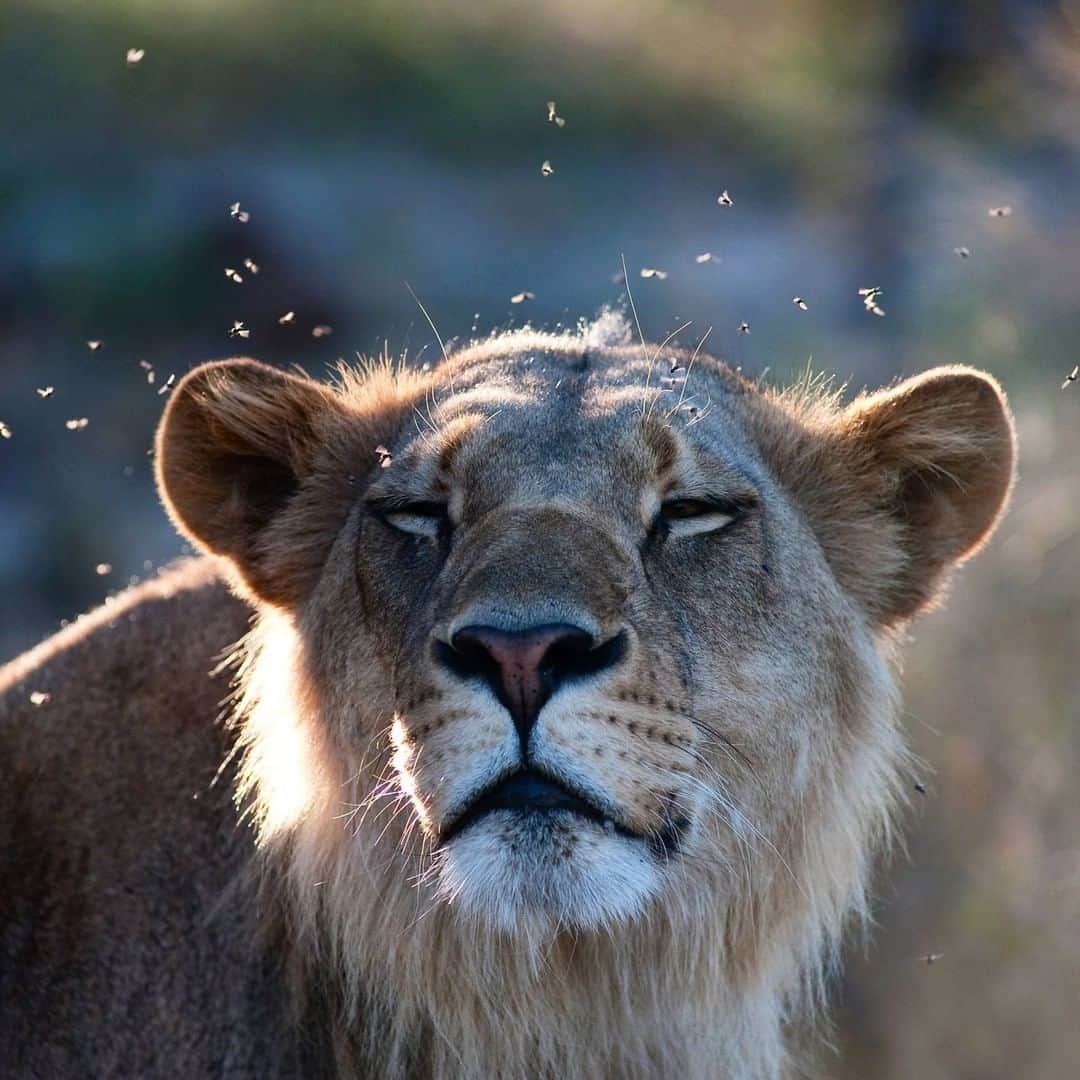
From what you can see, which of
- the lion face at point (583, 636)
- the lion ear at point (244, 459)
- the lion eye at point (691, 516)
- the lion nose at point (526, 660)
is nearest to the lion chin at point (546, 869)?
the lion face at point (583, 636)

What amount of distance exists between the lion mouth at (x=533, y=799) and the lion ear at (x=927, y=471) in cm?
147

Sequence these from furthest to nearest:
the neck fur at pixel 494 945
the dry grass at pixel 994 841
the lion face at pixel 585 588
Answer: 1. the dry grass at pixel 994 841
2. the neck fur at pixel 494 945
3. the lion face at pixel 585 588

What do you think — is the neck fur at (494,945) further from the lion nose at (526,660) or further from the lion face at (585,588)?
the lion nose at (526,660)

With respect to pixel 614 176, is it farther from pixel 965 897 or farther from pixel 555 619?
pixel 555 619

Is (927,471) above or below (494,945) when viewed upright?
above

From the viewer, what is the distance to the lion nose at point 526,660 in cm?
392

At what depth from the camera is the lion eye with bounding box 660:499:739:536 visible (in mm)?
4668

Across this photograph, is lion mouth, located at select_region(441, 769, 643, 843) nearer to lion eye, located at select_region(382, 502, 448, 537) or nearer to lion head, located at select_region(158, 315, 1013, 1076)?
lion head, located at select_region(158, 315, 1013, 1076)

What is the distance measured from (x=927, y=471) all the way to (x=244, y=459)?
206 centimetres

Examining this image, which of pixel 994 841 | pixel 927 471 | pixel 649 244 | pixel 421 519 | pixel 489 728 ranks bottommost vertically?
pixel 994 841

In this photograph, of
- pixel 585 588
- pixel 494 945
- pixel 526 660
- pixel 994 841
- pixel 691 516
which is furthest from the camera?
pixel 994 841

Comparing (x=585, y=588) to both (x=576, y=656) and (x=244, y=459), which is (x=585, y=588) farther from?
(x=244, y=459)

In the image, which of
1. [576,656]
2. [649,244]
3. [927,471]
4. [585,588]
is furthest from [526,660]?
[649,244]

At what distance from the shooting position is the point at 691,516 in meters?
4.70
